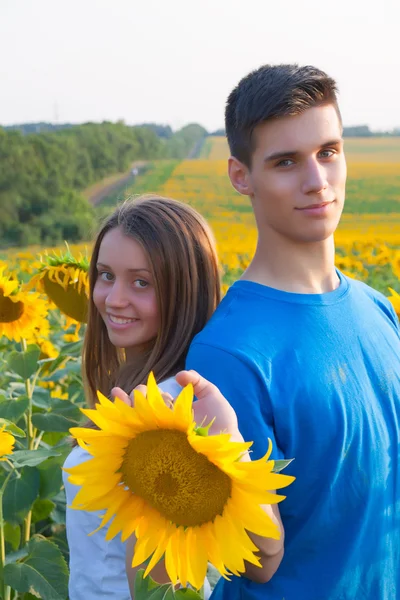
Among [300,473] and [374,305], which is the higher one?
[374,305]

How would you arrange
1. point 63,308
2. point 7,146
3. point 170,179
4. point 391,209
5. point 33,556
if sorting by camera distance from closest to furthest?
point 33,556
point 63,308
point 391,209
point 170,179
point 7,146

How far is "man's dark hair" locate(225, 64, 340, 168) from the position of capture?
147cm

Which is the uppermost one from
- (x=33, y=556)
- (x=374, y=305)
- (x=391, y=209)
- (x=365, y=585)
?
(x=374, y=305)

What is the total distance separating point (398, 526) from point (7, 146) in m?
42.4

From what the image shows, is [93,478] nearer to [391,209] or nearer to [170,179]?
[391,209]

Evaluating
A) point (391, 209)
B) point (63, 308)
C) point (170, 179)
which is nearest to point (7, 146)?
point (170, 179)

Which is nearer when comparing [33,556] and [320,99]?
[320,99]

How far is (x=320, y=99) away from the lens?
59.3 inches

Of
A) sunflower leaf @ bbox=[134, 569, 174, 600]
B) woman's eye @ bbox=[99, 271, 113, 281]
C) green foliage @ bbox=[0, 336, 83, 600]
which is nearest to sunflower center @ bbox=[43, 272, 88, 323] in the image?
green foliage @ bbox=[0, 336, 83, 600]

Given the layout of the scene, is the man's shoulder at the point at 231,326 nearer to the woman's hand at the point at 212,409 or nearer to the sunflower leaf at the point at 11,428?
the woman's hand at the point at 212,409

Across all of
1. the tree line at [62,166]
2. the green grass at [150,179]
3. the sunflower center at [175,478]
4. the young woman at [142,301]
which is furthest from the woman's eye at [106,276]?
the green grass at [150,179]

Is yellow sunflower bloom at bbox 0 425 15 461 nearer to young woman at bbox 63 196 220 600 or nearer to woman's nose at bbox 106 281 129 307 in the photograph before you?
young woman at bbox 63 196 220 600

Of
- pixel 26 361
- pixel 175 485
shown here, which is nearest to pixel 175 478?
pixel 175 485

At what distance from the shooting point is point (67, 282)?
2.41m
